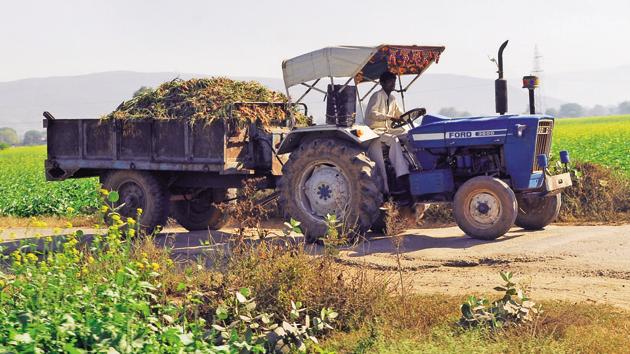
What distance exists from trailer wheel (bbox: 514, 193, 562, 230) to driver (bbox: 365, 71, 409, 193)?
1706mm

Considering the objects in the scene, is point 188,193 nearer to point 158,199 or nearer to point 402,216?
point 158,199

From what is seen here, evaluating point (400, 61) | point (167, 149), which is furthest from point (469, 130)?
point (167, 149)

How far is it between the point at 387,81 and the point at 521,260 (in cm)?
334

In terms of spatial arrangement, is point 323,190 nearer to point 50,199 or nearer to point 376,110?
point 376,110

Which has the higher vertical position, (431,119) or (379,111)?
(379,111)

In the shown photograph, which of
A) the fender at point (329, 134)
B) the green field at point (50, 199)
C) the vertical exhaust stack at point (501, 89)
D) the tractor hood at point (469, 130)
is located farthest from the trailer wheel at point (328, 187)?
the green field at point (50, 199)

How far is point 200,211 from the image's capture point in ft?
46.9

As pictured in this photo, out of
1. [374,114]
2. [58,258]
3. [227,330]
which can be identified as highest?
[374,114]

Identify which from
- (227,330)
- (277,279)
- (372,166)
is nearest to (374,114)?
(372,166)

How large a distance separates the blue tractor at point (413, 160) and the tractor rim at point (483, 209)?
12mm

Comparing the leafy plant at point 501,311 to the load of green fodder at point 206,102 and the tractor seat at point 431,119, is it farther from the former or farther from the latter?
the load of green fodder at point 206,102

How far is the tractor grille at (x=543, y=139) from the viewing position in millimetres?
11727

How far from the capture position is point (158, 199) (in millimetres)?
13164

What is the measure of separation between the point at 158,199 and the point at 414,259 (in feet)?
14.5
